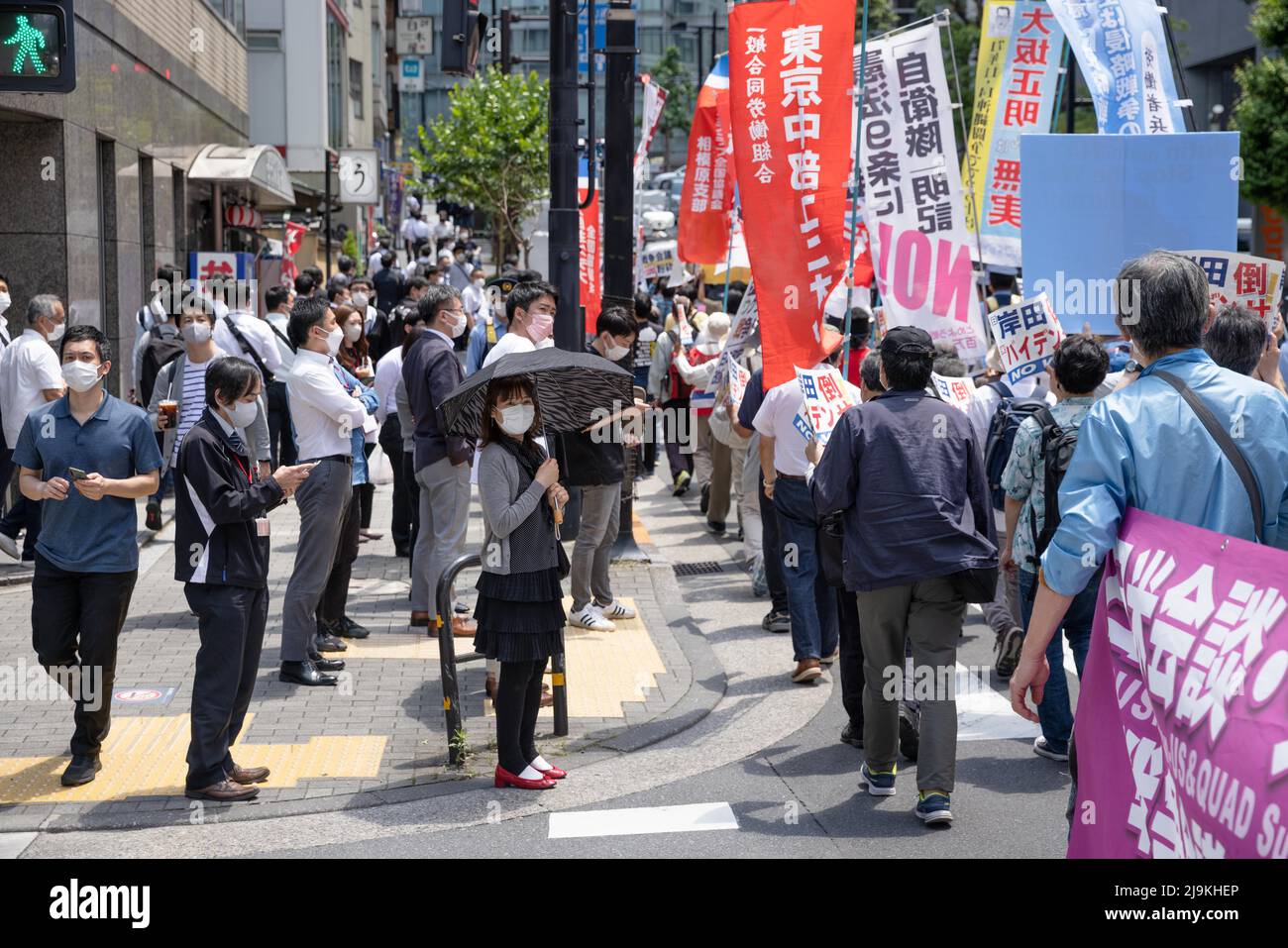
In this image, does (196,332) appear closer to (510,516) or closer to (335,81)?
(510,516)

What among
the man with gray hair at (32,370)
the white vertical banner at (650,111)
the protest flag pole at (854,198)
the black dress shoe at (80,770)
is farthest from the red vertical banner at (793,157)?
the white vertical banner at (650,111)

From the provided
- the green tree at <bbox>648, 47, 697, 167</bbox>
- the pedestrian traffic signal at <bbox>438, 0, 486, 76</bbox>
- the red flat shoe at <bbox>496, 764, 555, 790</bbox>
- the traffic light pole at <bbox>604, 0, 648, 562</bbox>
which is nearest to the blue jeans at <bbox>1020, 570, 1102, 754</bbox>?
the red flat shoe at <bbox>496, 764, 555, 790</bbox>

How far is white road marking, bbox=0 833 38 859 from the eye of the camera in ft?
18.9

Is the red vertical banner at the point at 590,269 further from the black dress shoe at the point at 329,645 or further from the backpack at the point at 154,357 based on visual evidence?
the black dress shoe at the point at 329,645

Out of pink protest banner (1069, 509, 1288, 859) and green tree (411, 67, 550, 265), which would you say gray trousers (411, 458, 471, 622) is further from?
green tree (411, 67, 550, 265)

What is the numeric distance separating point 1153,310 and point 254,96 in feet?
121

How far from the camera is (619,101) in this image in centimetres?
1158

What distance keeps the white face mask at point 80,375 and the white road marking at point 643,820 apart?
2.86 meters

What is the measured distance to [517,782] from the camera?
653 cm

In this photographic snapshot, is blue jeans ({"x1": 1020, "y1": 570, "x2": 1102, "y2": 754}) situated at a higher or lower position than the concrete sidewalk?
higher

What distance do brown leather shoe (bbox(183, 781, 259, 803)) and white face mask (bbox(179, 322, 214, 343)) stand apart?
442 centimetres

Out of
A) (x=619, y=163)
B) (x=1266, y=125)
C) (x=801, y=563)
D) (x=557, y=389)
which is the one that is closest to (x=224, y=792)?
(x=557, y=389)

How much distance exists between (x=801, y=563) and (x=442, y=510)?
2.39 metres
